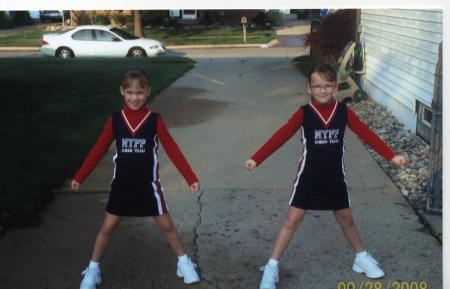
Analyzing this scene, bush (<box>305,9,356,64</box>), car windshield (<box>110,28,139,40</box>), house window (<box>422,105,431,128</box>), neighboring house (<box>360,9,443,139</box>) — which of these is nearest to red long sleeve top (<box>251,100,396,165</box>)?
car windshield (<box>110,28,139,40</box>)

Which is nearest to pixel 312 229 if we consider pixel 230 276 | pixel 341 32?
pixel 230 276

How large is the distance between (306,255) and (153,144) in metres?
0.90

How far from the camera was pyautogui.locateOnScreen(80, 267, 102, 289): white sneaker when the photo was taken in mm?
2412

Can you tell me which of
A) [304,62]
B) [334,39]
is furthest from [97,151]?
[334,39]

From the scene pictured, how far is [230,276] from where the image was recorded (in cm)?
252

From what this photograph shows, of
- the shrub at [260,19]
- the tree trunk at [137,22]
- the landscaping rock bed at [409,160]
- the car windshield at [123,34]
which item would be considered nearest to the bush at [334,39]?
the landscaping rock bed at [409,160]

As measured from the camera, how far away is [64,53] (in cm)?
255

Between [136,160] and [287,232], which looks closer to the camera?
[136,160]

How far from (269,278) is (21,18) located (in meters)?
1.49

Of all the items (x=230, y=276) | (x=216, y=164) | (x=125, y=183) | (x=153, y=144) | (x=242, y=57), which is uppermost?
(x=242, y=57)

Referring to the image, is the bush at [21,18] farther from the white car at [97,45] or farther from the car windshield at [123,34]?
the car windshield at [123,34]

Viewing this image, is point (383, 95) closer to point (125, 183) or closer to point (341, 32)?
point (341, 32)

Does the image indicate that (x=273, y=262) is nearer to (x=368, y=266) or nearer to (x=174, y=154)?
(x=368, y=266)
